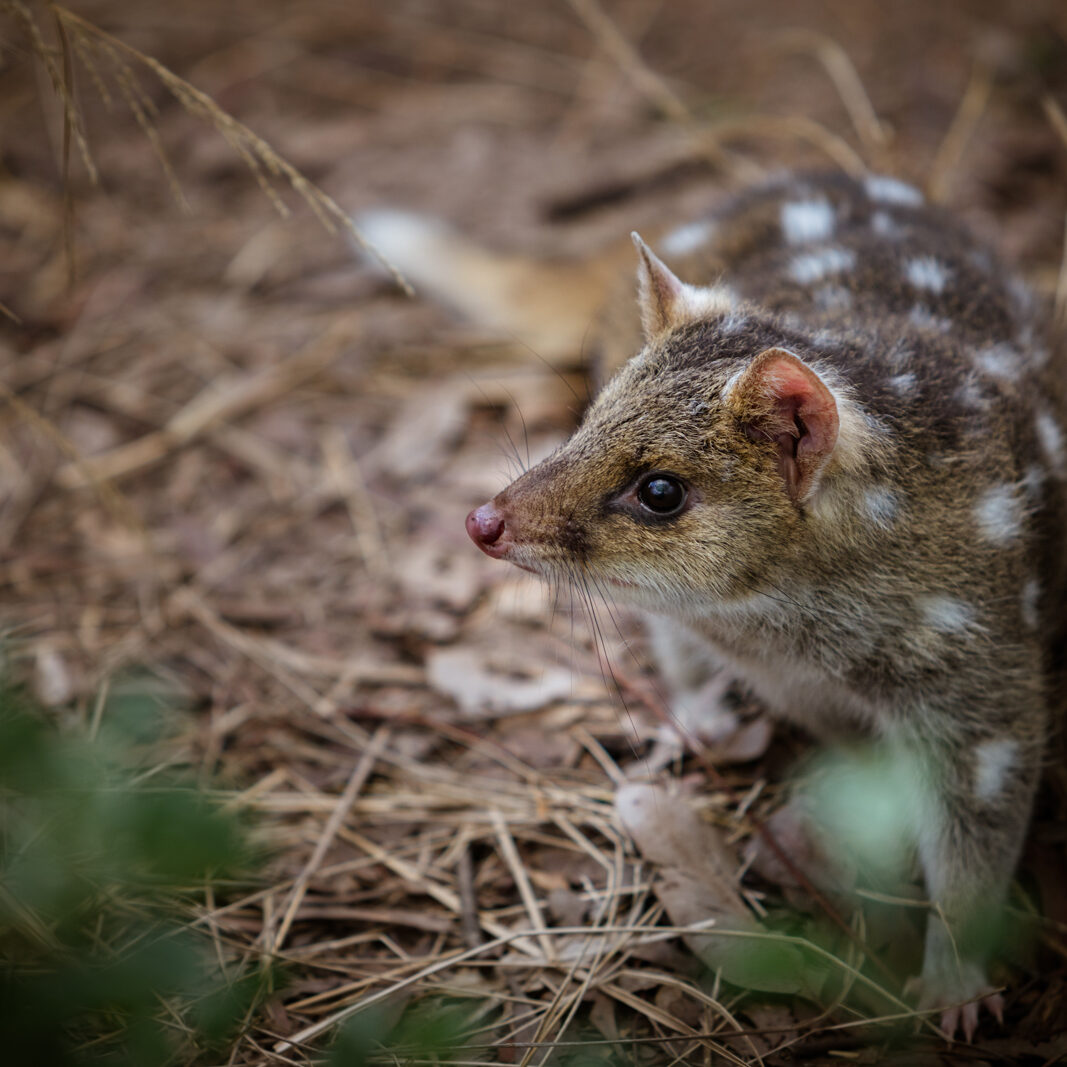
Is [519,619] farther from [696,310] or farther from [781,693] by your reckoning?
[696,310]

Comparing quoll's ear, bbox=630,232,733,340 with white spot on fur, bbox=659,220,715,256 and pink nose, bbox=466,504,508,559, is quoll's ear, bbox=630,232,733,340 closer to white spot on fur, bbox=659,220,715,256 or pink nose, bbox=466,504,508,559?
pink nose, bbox=466,504,508,559

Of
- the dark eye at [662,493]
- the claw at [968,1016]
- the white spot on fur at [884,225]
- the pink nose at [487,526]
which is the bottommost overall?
the claw at [968,1016]

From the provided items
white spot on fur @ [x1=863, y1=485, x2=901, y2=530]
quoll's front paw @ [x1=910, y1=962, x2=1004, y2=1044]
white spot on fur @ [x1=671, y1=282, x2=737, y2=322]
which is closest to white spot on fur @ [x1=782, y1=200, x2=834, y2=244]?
white spot on fur @ [x1=671, y1=282, x2=737, y2=322]

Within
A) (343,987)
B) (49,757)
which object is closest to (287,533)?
(343,987)

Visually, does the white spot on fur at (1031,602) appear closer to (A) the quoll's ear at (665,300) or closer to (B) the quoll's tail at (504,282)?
(A) the quoll's ear at (665,300)

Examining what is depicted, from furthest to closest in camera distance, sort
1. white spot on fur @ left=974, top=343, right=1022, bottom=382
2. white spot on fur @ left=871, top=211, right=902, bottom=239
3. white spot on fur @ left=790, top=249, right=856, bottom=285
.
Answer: white spot on fur @ left=871, top=211, right=902, bottom=239, white spot on fur @ left=790, top=249, right=856, bottom=285, white spot on fur @ left=974, top=343, right=1022, bottom=382

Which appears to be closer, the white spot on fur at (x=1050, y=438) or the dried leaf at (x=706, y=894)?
the dried leaf at (x=706, y=894)

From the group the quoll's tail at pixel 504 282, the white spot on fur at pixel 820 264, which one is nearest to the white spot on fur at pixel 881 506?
the white spot on fur at pixel 820 264

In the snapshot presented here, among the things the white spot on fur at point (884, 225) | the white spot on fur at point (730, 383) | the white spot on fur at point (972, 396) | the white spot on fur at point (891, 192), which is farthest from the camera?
the white spot on fur at point (891, 192)
